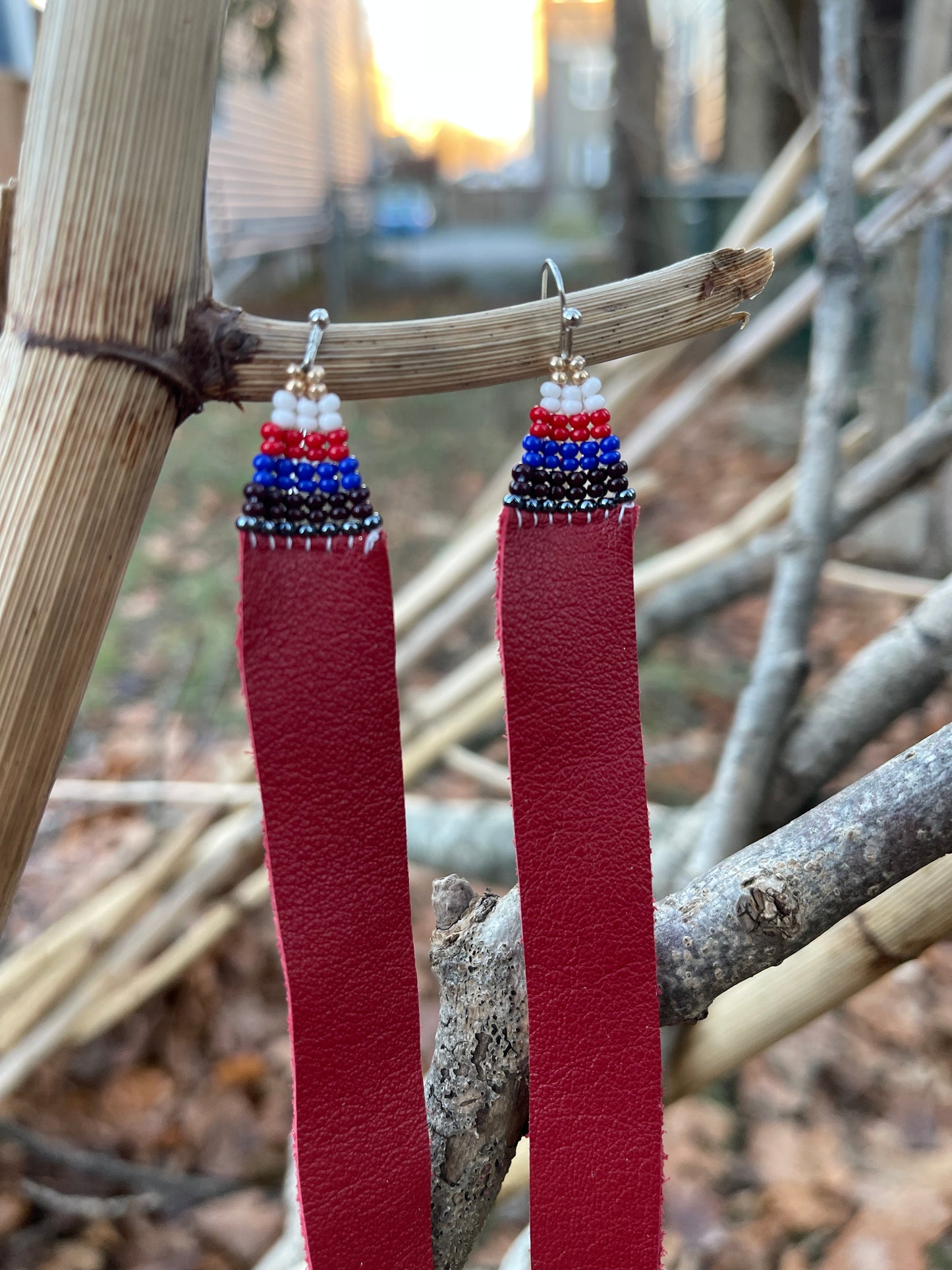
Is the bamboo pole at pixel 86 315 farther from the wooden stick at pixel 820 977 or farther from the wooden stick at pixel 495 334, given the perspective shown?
the wooden stick at pixel 820 977

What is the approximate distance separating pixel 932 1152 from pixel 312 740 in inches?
39.9

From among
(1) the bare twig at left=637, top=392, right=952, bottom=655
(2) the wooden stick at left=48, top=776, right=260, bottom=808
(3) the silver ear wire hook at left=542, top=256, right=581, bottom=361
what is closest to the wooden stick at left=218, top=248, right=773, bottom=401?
(3) the silver ear wire hook at left=542, top=256, right=581, bottom=361

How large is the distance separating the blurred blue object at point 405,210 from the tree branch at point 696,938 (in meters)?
9.86

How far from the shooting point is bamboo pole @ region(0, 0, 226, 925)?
1.25 ft

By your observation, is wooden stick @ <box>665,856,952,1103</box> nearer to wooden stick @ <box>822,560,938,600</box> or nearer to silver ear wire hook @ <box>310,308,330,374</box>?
silver ear wire hook @ <box>310,308,330,374</box>

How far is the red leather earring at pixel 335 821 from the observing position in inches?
17.2

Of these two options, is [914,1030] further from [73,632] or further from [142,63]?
[142,63]

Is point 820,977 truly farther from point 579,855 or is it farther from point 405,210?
point 405,210

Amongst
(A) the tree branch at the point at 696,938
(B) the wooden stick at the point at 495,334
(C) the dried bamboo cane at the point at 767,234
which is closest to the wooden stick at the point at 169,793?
(C) the dried bamboo cane at the point at 767,234

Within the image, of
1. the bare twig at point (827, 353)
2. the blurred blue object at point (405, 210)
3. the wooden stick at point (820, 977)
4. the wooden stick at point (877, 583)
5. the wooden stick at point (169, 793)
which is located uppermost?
the blurred blue object at point (405, 210)

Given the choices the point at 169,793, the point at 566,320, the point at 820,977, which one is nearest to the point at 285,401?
the point at 566,320

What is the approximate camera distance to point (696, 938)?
1.64ft

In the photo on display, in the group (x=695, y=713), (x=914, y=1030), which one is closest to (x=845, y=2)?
(x=914, y=1030)

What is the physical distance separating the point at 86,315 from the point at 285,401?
0.29 ft
